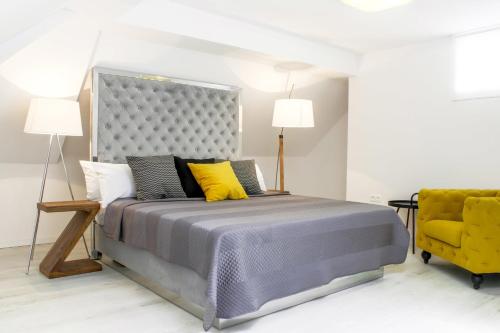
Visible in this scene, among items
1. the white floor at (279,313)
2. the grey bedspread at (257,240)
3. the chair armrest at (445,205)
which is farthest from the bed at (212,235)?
the chair armrest at (445,205)

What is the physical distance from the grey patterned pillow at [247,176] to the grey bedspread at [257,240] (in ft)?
1.75

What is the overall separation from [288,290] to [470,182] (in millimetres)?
2570

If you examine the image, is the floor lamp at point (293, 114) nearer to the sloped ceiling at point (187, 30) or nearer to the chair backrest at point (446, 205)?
the sloped ceiling at point (187, 30)

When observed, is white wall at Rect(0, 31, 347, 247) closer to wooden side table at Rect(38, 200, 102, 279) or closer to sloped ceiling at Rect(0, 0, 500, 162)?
sloped ceiling at Rect(0, 0, 500, 162)

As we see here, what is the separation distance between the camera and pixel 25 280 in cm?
305

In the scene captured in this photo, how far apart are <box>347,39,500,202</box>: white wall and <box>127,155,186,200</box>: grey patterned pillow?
8.03 feet

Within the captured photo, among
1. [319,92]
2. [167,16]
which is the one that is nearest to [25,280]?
[167,16]

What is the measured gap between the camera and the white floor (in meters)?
2.29

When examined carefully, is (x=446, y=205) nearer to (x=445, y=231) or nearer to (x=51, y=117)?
(x=445, y=231)

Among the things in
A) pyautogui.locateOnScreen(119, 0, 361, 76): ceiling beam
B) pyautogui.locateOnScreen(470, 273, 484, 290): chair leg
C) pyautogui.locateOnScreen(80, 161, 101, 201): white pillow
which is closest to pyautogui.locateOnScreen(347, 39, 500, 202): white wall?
pyautogui.locateOnScreen(119, 0, 361, 76): ceiling beam

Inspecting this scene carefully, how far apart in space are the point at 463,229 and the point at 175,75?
303 centimetres

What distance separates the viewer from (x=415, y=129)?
448 cm

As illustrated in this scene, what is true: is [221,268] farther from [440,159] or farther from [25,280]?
[440,159]

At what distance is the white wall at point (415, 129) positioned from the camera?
3987 millimetres
